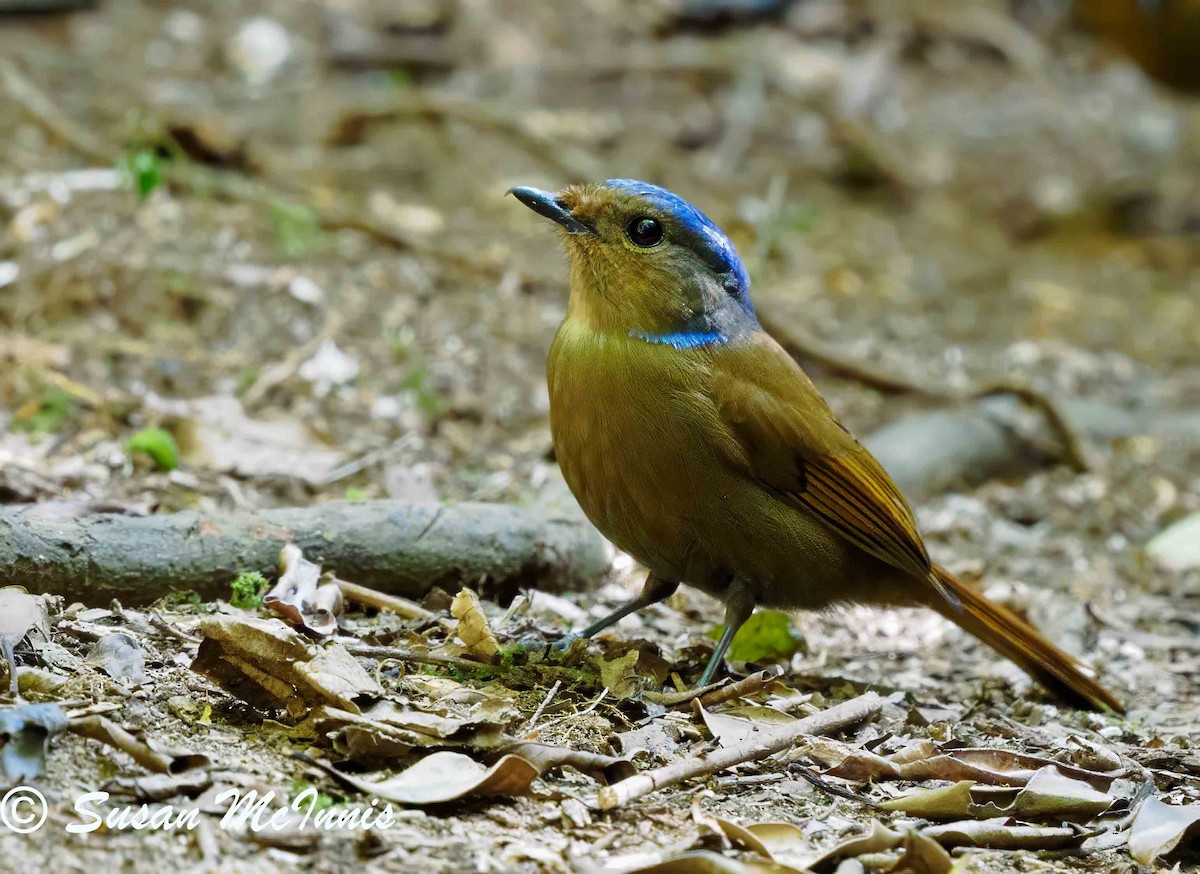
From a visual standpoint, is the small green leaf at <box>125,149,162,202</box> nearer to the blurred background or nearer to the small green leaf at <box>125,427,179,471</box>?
the blurred background

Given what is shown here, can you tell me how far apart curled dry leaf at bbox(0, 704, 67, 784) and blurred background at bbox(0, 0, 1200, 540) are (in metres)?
1.76

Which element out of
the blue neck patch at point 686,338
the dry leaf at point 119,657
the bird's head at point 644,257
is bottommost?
the dry leaf at point 119,657

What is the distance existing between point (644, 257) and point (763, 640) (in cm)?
132

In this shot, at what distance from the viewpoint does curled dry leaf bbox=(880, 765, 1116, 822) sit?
3.18 m

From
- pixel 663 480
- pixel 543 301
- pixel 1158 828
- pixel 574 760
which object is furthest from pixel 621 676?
pixel 543 301

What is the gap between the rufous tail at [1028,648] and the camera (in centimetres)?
437

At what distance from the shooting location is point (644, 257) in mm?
4051

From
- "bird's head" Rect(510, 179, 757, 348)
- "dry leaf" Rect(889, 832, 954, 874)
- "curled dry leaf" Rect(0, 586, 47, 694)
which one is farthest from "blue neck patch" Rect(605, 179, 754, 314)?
"curled dry leaf" Rect(0, 586, 47, 694)

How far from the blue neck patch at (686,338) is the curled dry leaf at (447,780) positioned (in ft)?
4.70

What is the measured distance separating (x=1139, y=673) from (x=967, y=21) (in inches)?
357

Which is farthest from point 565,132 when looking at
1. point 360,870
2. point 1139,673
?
point 360,870

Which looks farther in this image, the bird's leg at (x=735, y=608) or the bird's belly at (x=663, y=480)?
the bird's leg at (x=735, y=608)

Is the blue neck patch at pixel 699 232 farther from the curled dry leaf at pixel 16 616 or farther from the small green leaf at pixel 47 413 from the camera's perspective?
the small green leaf at pixel 47 413

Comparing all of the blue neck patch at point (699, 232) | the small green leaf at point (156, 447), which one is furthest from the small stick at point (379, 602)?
the blue neck patch at point (699, 232)
